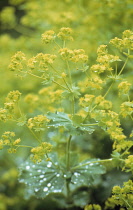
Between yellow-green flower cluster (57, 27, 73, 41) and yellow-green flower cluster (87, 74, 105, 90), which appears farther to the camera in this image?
yellow-green flower cluster (57, 27, 73, 41)

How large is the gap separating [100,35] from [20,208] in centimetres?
172

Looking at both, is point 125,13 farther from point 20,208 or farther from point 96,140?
point 20,208

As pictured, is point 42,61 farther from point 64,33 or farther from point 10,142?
point 10,142

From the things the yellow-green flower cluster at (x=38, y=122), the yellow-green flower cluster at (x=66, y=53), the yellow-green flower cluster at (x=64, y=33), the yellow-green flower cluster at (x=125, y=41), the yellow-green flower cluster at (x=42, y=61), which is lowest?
the yellow-green flower cluster at (x=38, y=122)

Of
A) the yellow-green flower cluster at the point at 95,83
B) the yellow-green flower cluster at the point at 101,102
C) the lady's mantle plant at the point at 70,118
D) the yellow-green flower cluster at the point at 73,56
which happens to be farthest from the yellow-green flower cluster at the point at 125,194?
the yellow-green flower cluster at the point at 73,56

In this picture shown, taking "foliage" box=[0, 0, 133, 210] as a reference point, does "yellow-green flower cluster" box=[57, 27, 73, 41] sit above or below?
above

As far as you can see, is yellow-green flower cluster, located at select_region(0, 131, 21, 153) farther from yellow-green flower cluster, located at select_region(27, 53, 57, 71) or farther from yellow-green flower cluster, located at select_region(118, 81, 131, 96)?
yellow-green flower cluster, located at select_region(118, 81, 131, 96)

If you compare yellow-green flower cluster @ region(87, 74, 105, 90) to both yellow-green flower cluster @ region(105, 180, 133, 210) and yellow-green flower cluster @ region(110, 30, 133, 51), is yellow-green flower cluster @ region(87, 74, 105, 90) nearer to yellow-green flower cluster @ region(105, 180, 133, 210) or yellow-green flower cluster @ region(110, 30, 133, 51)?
yellow-green flower cluster @ region(110, 30, 133, 51)

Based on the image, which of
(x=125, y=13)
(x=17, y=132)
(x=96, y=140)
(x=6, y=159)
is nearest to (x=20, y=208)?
(x=6, y=159)

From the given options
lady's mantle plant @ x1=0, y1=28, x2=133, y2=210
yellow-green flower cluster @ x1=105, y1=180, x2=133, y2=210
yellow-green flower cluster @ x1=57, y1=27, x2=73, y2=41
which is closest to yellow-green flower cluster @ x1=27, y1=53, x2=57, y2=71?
lady's mantle plant @ x1=0, y1=28, x2=133, y2=210

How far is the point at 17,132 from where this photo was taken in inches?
100

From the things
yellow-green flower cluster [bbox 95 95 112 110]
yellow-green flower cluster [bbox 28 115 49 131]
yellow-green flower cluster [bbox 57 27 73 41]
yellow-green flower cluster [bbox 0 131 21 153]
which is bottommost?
yellow-green flower cluster [bbox 0 131 21 153]

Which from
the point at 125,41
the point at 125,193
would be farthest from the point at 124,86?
the point at 125,193

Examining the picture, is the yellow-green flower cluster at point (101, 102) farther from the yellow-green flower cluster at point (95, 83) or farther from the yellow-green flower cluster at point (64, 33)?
the yellow-green flower cluster at point (64, 33)
